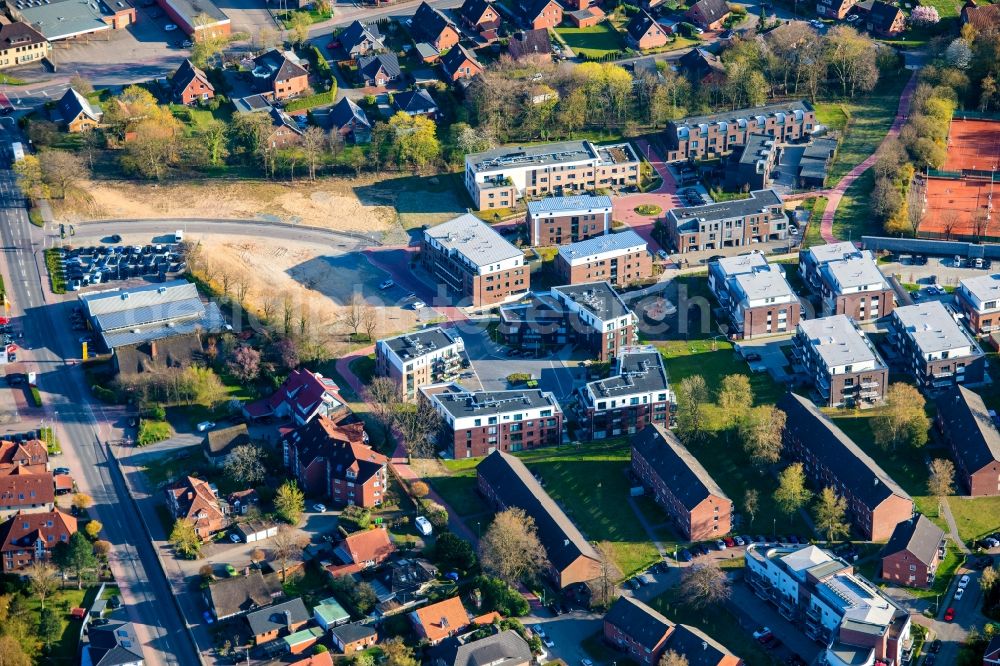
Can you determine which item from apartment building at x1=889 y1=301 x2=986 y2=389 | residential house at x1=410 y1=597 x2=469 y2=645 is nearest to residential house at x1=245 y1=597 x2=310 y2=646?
residential house at x1=410 y1=597 x2=469 y2=645

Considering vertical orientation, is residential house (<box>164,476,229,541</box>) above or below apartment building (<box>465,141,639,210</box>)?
below

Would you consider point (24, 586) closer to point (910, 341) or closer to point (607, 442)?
point (607, 442)

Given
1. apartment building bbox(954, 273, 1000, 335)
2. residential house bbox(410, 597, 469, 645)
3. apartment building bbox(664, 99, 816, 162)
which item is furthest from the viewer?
apartment building bbox(664, 99, 816, 162)

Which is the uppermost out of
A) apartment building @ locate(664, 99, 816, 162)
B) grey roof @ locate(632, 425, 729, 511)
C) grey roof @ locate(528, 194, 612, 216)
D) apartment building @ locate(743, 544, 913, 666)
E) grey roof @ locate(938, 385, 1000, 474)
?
apartment building @ locate(664, 99, 816, 162)

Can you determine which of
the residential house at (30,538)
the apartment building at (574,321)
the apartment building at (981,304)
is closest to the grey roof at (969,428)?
the apartment building at (981,304)

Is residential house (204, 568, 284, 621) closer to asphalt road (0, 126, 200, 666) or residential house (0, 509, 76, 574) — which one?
asphalt road (0, 126, 200, 666)

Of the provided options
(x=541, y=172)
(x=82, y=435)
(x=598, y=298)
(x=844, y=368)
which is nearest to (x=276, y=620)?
(x=82, y=435)

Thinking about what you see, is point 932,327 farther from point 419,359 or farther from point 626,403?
point 419,359
